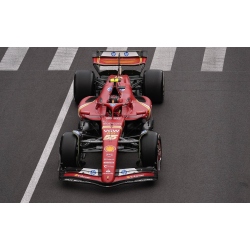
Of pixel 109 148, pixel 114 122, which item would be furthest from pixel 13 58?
pixel 109 148

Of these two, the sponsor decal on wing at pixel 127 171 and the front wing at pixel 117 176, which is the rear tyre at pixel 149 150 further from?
the sponsor decal on wing at pixel 127 171

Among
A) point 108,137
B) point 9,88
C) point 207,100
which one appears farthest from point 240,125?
point 9,88

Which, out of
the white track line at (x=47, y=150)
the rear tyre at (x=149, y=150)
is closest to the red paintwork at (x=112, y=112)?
the rear tyre at (x=149, y=150)

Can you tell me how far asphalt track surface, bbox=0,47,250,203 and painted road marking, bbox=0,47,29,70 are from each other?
231 millimetres

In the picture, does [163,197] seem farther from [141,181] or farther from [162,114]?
[162,114]

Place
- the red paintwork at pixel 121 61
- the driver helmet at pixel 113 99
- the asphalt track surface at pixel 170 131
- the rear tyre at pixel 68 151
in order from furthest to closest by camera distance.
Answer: the red paintwork at pixel 121 61 < the driver helmet at pixel 113 99 < the rear tyre at pixel 68 151 < the asphalt track surface at pixel 170 131

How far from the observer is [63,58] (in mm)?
40062

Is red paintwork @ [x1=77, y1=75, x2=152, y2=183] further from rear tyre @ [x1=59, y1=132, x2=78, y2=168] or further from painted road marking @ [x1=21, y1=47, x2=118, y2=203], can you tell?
painted road marking @ [x1=21, y1=47, x2=118, y2=203]

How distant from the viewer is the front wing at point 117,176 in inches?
1200

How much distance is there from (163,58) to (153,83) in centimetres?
445

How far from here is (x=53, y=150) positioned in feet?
108

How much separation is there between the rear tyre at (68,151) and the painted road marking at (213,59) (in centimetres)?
908

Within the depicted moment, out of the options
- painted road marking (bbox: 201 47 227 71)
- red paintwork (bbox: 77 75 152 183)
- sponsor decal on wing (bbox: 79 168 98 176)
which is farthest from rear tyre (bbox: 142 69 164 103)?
sponsor decal on wing (bbox: 79 168 98 176)

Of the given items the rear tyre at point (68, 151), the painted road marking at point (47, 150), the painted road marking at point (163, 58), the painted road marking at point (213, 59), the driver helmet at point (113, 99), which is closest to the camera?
the painted road marking at point (47, 150)
